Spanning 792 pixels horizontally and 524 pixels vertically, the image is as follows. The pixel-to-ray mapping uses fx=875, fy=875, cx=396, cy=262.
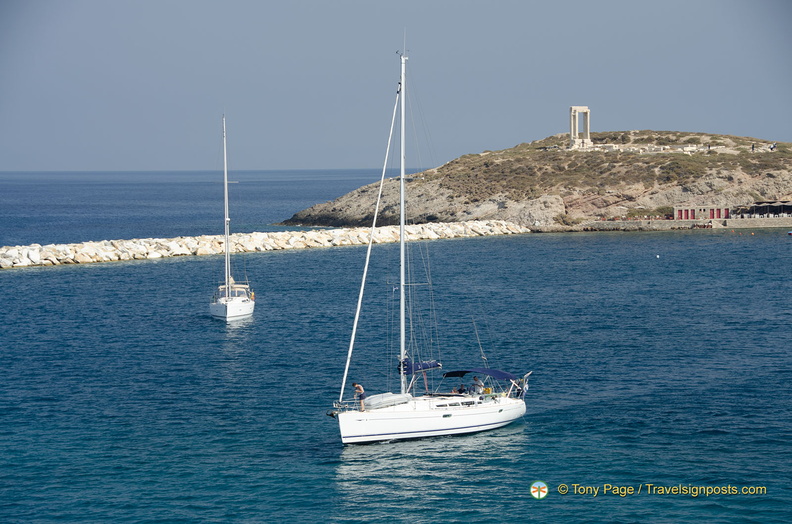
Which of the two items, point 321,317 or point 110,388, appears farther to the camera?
point 321,317

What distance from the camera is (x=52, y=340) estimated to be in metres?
53.1

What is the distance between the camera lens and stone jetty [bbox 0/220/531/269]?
294 ft

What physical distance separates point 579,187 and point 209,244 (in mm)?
63020

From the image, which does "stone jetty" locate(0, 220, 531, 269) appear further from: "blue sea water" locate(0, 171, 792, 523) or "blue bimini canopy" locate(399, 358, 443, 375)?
"blue bimini canopy" locate(399, 358, 443, 375)

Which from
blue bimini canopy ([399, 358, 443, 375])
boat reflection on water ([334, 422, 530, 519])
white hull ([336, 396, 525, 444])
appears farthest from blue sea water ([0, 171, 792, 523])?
blue bimini canopy ([399, 358, 443, 375])

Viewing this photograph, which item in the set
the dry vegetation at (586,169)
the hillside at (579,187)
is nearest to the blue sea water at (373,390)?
the hillside at (579,187)

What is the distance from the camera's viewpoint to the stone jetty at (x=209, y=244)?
89562 mm

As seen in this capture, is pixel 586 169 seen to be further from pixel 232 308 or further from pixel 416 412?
pixel 416 412

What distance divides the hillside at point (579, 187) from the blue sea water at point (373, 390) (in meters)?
55.1

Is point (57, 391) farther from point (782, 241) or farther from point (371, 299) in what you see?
point (782, 241)

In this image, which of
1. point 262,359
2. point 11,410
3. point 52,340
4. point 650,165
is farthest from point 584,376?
point 650,165

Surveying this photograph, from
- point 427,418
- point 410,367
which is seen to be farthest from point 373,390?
point 427,418

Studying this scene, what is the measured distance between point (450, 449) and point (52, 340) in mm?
30596

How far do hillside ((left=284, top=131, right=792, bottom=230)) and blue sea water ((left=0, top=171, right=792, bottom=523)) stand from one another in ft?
181
